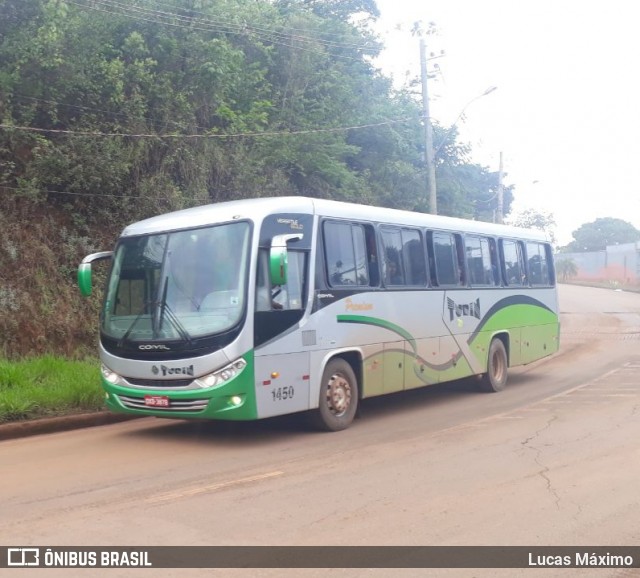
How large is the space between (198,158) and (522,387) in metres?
10.1

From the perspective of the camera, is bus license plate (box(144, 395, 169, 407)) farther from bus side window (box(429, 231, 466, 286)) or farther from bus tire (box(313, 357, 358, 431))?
bus side window (box(429, 231, 466, 286))

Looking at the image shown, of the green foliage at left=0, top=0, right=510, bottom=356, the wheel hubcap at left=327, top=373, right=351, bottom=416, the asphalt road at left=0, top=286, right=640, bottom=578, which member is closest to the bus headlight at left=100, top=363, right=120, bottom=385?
the asphalt road at left=0, top=286, right=640, bottom=578

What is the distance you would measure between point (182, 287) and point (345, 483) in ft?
11.0

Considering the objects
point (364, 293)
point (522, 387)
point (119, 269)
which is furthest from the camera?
point (522, 387)

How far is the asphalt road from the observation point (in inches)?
235

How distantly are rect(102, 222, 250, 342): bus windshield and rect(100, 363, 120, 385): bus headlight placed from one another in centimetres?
45

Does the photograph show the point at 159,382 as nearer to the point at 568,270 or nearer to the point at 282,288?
the point at 282,288

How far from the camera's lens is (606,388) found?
579 inches

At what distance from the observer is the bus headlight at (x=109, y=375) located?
32.9 ft

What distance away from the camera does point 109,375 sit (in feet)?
33.3

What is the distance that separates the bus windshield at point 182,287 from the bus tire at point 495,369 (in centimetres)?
689

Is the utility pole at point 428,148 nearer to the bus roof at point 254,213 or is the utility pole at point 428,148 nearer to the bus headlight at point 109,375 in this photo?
the bus roof at point 254,213
